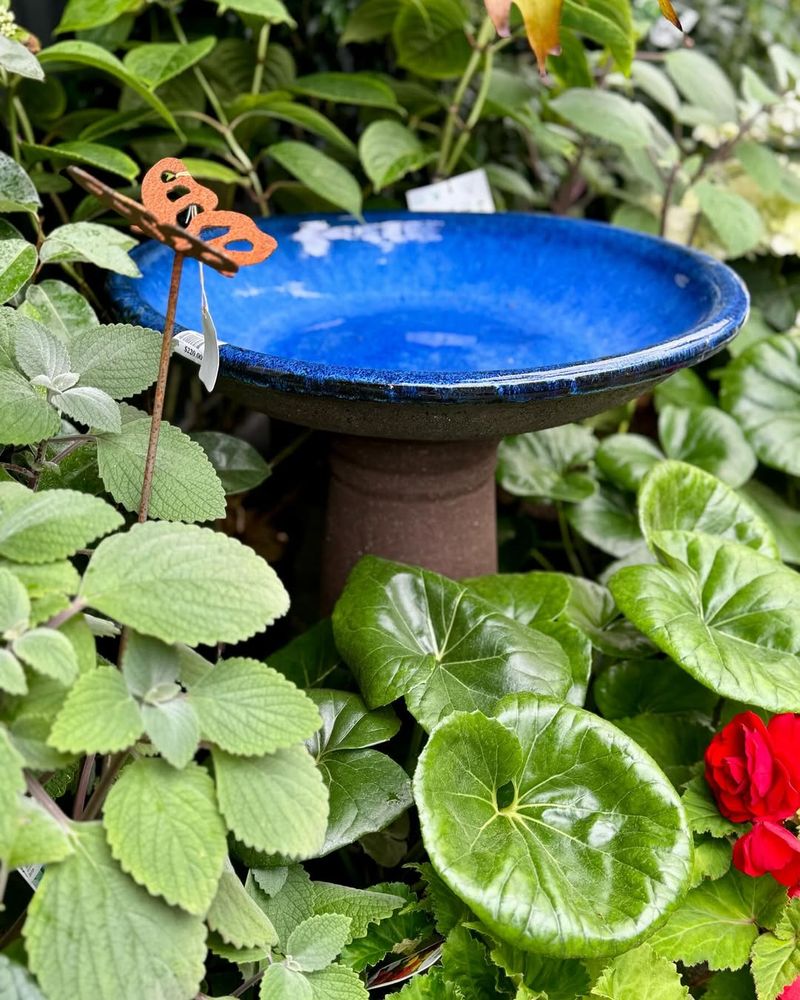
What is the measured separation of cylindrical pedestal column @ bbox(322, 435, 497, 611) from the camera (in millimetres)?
1244

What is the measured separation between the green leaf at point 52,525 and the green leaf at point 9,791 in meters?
0.13

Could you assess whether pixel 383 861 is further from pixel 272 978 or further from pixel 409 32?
pixel 409 32

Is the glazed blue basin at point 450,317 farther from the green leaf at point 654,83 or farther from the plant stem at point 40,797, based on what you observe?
the green leaf at point 654,83

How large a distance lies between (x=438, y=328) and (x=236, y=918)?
83cm

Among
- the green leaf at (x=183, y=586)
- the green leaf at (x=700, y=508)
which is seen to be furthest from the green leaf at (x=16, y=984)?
the green leaf at (x=700, y=508)

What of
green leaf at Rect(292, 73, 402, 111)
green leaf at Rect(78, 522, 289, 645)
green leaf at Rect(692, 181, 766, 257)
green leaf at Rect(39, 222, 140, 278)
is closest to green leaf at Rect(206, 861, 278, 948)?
green leaf at Rect(78, 522, 289, 645)

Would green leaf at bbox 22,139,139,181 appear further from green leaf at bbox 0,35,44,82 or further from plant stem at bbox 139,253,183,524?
plant stem at bbox 139,253,183,524

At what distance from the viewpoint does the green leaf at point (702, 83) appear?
1.92 meters

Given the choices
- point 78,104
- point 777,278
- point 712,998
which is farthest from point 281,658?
point 777,278

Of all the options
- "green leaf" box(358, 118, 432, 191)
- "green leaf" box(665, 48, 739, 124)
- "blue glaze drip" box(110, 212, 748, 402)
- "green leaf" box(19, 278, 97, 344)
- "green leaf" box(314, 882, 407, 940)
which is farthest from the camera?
"green leaf" box(665, 48, 739, 124)

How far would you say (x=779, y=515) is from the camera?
1843 millimetres

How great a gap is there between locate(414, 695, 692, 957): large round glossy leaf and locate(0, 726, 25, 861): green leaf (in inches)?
13.2

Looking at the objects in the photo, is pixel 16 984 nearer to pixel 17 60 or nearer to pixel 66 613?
pixel 66 613

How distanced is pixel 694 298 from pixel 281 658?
68cm
